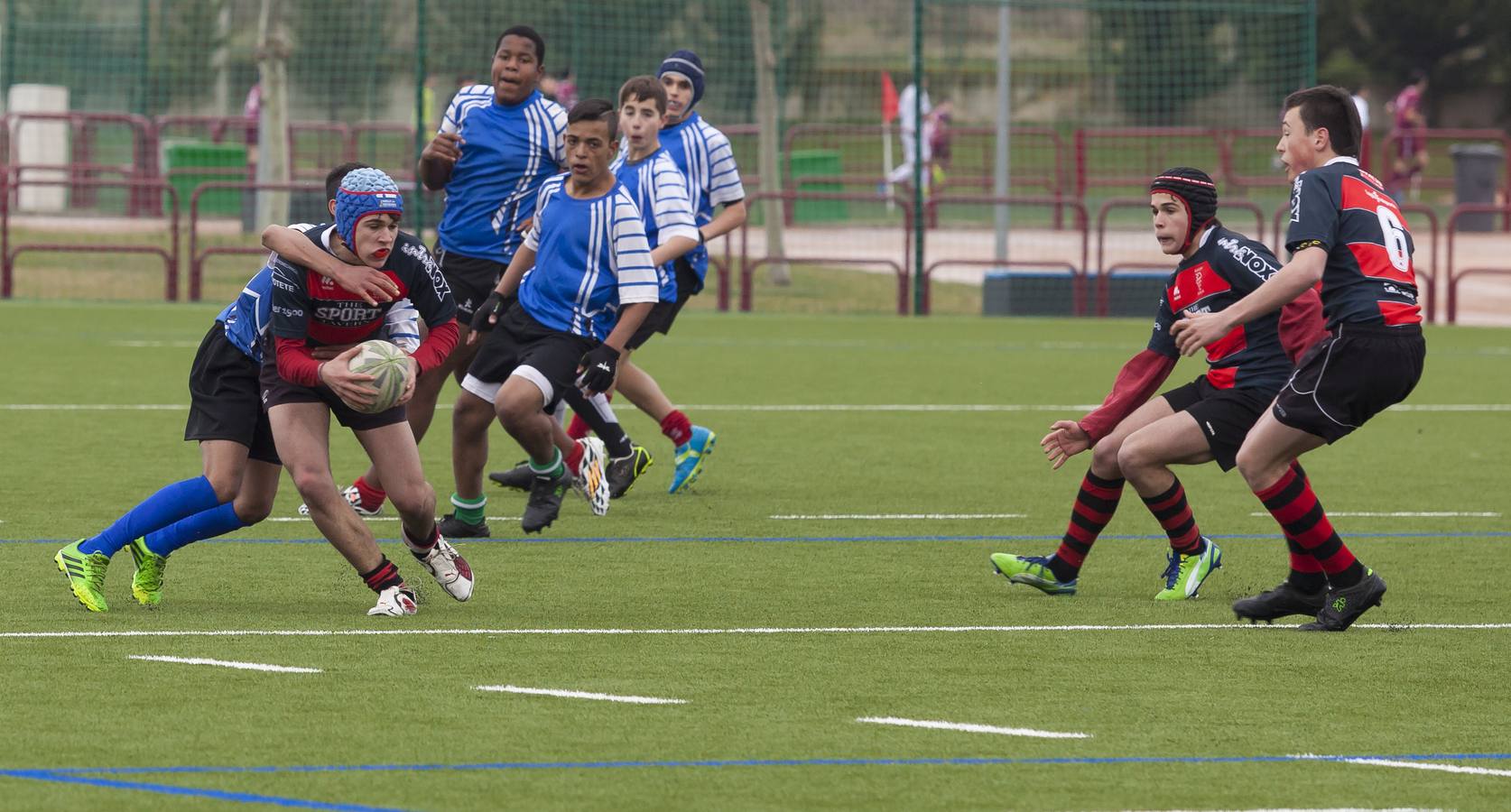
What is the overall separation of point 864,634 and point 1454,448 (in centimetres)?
670

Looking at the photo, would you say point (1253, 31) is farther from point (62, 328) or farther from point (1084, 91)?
point (62, 328)

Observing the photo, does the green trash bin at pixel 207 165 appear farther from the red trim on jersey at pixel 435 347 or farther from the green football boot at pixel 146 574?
the red trim on jersey at pixel 435 347

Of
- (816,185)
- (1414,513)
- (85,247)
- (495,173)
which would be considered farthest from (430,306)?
(816,185)

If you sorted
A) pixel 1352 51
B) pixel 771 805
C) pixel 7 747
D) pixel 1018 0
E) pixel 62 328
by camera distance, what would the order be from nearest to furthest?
pixel 771 805
pixel 7 747
pixel 62 328
pixel 1018 0
pixel 1352 51

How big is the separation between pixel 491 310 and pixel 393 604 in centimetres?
241

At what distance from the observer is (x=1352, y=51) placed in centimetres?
4719

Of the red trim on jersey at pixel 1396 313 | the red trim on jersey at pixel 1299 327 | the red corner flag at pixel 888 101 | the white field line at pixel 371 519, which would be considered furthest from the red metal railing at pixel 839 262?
the red trim on jersey at pixel 1396 313

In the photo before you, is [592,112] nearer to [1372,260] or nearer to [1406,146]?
[1372,260]

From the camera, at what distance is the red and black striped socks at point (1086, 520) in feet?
26.3

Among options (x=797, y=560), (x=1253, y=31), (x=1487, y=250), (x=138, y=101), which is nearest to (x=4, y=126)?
(x=138, y=101)

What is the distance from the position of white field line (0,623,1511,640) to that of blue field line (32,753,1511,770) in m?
1.71

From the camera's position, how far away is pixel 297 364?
7.23m

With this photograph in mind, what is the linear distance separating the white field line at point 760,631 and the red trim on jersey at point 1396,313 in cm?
105

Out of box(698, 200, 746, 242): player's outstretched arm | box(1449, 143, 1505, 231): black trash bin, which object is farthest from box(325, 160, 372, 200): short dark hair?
box(1449, 143, 1505, 231): black trash bin
